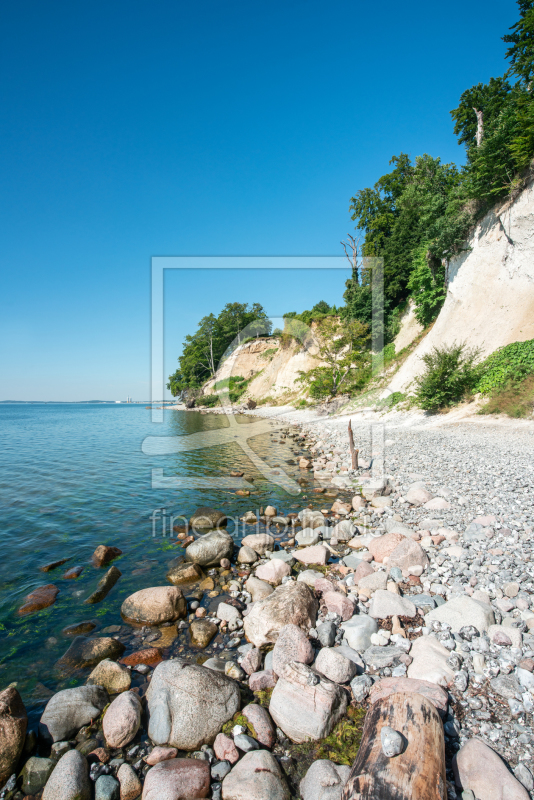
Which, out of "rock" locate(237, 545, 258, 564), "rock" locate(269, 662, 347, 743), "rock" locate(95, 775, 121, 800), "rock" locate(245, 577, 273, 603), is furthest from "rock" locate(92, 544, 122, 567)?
"rock" locate(269, 662, 347, 743)

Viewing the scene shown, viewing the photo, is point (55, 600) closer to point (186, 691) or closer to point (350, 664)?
point (186, 691)

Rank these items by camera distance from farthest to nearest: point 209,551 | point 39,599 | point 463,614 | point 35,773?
point 209,551, point 39,599, point 463,614, point 35,773

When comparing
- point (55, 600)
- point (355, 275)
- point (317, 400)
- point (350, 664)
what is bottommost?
point (55, 600)

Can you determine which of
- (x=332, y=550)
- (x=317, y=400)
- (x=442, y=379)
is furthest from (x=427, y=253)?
(x=332, y=550)

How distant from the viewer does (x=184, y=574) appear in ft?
24.3

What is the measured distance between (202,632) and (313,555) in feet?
9.72

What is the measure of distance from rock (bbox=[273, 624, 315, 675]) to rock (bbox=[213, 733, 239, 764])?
2.80 feet

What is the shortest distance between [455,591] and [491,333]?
17.5 meters

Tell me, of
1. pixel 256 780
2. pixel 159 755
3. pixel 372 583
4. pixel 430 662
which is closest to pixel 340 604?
pixel 372 583

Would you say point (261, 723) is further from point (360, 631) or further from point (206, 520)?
point (206, 520)

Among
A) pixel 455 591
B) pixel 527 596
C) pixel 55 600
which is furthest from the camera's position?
pixel 55 600

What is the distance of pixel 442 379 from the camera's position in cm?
1894

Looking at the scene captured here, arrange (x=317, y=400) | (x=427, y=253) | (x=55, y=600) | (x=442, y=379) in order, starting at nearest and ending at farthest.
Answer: (x=55, y=600)
(x=442, y=379)
(x=427, y=253)
(x=317, y=400)

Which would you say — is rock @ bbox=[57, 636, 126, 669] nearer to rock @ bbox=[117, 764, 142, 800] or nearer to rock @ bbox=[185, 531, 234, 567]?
rock @ bbox=[117, 764, 142, 800]
